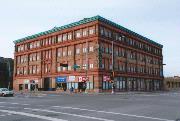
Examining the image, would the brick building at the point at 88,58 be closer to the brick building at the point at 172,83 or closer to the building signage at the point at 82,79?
the building signage at the point at 82,79

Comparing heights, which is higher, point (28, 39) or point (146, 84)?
point (28, 39)

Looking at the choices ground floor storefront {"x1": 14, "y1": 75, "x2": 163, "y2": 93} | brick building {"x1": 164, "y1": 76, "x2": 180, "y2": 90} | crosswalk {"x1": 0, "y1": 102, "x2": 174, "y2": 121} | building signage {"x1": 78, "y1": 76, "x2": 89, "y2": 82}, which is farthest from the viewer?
brick building {"x1": 164, "y1": 76, "x2": 180, "y2": 90}

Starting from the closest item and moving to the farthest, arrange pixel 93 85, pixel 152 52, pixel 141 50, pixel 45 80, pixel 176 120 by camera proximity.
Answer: pixel 176 120 → pixel 93 85 → pixel 45 80 → pixel 141 50 → pixel 152 52

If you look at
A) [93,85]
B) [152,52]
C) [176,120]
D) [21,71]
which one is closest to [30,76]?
[21,71]

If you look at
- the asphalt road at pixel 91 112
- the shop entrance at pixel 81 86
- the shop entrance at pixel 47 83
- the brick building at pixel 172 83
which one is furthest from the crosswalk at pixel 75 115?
the brick building at pixel 172 83

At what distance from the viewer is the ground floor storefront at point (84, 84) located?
6309 centimetres

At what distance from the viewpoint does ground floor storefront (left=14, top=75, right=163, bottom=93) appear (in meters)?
63.1

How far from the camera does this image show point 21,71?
86.9 m

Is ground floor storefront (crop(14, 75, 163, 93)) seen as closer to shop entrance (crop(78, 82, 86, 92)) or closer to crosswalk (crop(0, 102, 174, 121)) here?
shop entrance (crop(78, 82, 86, 92))

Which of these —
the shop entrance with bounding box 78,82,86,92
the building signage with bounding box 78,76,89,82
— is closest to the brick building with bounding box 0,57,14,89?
the shop entrance with bounding box 78,82,86,92

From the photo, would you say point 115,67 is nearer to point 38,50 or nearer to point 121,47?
point 121,47

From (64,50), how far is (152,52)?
33.5 m

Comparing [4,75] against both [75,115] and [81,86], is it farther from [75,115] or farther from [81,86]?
[75,115]

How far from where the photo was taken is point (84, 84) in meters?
65.2
